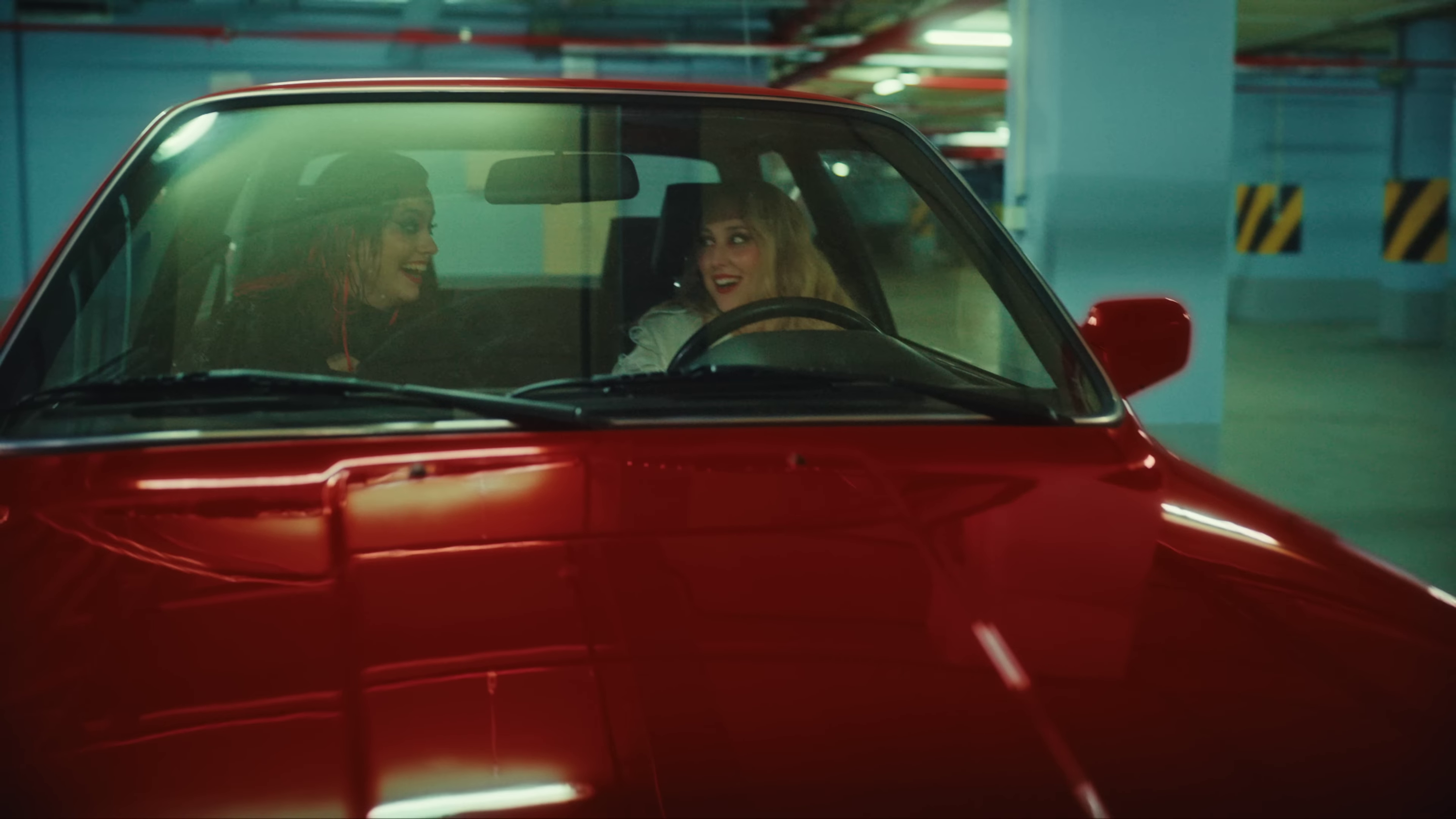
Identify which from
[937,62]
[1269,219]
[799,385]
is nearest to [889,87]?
[937,62]

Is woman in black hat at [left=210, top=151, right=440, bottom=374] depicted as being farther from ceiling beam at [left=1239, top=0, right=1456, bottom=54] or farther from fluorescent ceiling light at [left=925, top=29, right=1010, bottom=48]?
ceiling beam at [left=1239, top=0, right=1456, bottom=54]

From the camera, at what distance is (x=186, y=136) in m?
1.63

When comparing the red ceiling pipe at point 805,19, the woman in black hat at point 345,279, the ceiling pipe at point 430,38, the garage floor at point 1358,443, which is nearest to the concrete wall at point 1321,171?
the garage floor at point 1358,443

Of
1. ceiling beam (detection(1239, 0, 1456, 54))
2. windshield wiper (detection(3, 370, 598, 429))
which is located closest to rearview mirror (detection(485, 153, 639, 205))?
windshield wiper (detection(3, 370, 598, 429))

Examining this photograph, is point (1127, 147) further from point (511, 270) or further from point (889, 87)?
point (889, 87)

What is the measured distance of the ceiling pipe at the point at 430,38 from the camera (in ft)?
45.1

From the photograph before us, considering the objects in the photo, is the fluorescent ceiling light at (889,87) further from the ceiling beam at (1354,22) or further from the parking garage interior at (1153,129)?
the ceiling beam at (1354,22)

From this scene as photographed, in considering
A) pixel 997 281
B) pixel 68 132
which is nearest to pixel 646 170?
pixel 997 281

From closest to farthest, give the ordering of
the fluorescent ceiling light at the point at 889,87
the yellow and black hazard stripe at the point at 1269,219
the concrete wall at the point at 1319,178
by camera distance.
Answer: the yellow and black hazard stripe at the point at 1269,219 → the concrete wall at the point at 1319,178 → the fluorescent ceiling light at the point at 889,87

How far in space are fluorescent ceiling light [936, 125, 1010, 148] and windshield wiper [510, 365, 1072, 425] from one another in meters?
30.9

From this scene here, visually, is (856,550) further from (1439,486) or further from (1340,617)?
(1439,486)

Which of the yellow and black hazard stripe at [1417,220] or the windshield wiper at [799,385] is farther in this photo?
the yellow and black hazard stripe at [1417,220]

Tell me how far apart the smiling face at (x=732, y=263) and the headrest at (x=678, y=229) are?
0.08 feet

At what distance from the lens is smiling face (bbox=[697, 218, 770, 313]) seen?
1.88 metres
